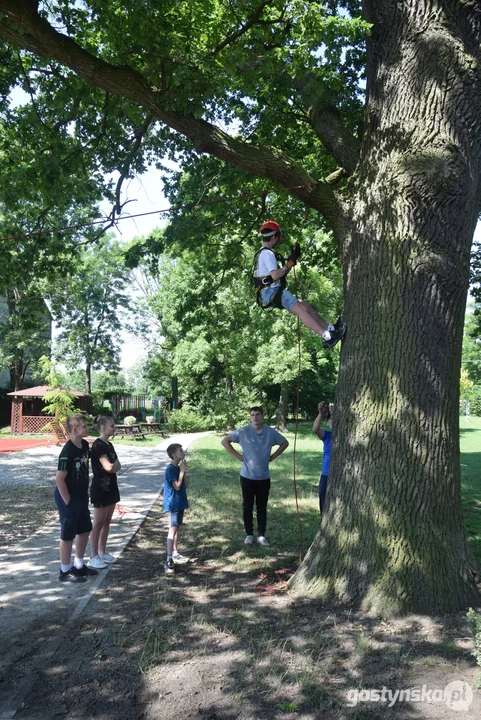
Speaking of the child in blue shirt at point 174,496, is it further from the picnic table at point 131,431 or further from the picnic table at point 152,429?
the picnic table at point 152,429

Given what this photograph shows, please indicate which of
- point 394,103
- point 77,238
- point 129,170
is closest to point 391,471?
point 394,103

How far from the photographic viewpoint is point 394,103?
532 cm

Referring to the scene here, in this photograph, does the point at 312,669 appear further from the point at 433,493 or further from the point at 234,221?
the point at 234,221

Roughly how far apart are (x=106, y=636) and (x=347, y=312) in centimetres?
362

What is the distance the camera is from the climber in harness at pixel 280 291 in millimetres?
5582

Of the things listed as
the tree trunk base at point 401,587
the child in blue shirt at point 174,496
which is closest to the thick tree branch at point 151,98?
the child in blue shirt at point 174,496

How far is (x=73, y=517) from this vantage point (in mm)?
5934

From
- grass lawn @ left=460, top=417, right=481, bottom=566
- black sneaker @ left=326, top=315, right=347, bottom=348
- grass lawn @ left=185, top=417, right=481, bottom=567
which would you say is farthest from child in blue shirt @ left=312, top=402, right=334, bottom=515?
black sneaker @ left=326, top=315, right=347, bottom=348

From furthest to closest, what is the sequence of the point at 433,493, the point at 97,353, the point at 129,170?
the point at 97,353 < the point at 129,170 < the point at 433,493

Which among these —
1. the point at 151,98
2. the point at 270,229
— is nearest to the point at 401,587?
the point at 270,229

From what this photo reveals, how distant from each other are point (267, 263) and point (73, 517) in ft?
11.1

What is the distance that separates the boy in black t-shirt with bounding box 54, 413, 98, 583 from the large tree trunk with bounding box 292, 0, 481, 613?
2393 millimetres

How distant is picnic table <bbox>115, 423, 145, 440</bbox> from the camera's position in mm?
26227

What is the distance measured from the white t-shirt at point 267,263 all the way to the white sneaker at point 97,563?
3.73 metres
